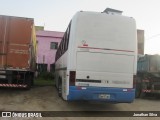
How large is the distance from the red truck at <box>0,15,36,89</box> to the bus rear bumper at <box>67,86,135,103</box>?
529 centimetres

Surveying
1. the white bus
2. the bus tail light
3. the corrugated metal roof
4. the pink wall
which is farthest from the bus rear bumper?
the corrugated metal roof

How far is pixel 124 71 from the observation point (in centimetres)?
1142

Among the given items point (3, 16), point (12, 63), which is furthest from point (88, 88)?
point (3, 16)

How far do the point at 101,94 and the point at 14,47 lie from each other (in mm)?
6127

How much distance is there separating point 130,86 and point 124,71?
1.88ft

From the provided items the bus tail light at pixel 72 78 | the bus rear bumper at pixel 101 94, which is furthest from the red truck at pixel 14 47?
the bus rear bumper at pixel 101 94

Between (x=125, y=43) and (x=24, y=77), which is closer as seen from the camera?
(x=125, y=43)

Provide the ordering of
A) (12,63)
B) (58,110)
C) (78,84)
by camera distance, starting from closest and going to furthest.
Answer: (78,84)
(58,110)
(12,63)

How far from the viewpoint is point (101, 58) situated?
11219 mm

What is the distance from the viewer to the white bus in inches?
434

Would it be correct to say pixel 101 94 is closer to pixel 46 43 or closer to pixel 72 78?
pixel 72 78

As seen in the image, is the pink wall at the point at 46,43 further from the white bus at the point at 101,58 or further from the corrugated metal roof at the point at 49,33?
the white bus at the point at 101,58

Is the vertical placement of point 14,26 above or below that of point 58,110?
above

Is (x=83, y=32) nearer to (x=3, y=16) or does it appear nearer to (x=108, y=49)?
(x=108, y=49)
